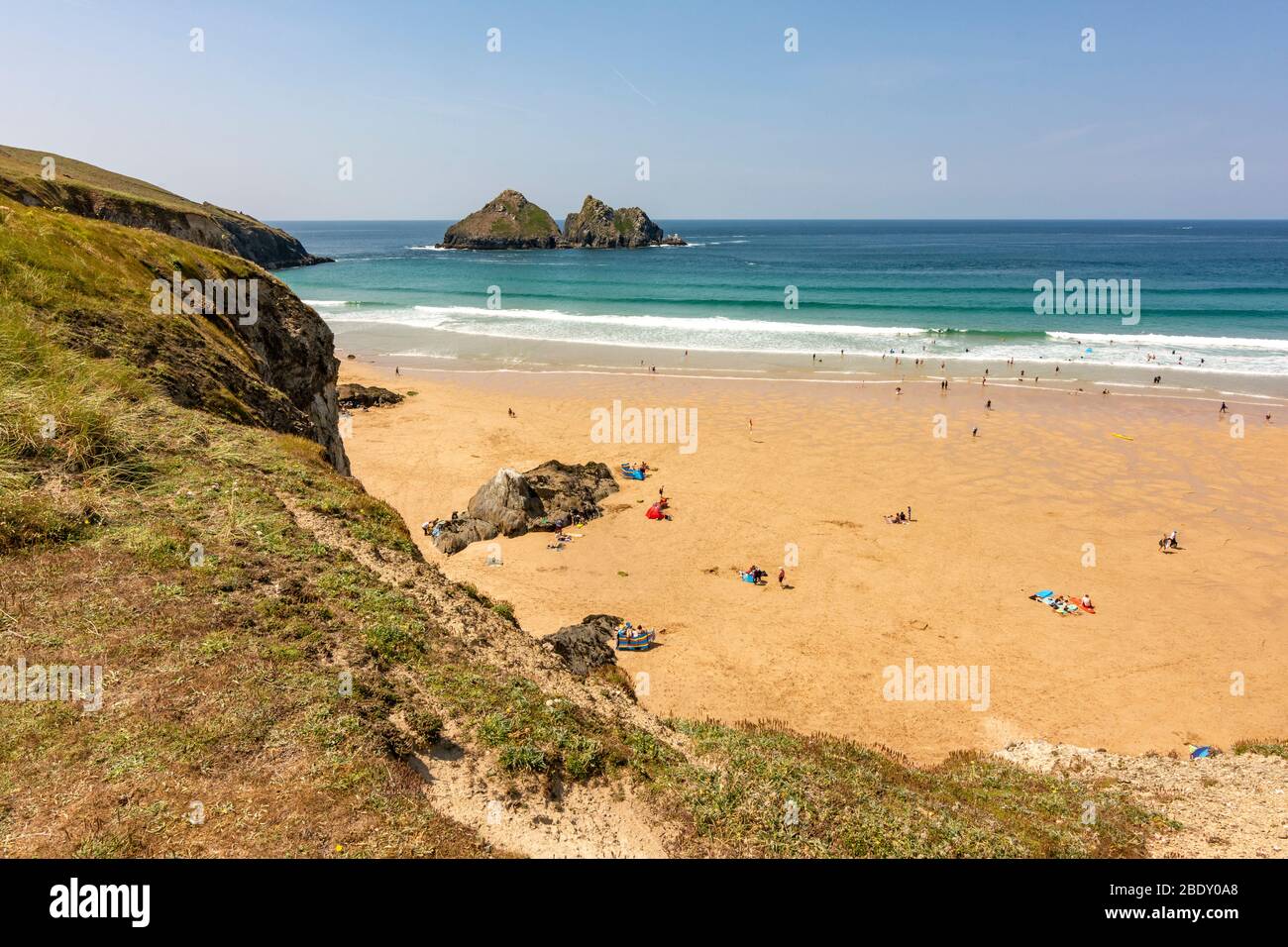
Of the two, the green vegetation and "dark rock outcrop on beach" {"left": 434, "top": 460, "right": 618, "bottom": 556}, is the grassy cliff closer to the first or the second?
the green vegetation

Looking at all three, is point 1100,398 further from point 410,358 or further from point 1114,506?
point 410,358

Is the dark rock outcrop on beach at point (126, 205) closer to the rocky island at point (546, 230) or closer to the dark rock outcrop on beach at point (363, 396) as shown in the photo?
the dark rock outcrop on beach at point (363, 396)

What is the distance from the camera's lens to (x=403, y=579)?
10.5 meters

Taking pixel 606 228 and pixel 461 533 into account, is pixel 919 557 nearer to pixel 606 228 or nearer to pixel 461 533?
pixel 461 533

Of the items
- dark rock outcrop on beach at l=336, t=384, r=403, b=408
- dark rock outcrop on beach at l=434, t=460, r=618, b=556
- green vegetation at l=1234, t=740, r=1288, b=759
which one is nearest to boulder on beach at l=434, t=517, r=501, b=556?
dark rock outcrop on beach at l=434, t=460, r=618, b=556

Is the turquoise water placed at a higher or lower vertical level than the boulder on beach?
higher

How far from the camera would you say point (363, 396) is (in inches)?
1507

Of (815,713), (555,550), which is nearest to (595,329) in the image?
(555,550)

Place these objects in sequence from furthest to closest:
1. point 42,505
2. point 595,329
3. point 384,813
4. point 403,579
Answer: point 595,329, point 403,579, point 42,505, point 384,813

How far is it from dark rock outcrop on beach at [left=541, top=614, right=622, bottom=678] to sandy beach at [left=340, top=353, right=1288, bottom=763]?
1001 mm

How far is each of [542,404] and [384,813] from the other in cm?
3478

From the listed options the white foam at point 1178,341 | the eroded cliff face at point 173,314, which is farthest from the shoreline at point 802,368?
the eroded cliff face at point 173,314

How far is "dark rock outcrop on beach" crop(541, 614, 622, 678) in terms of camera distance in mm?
15273

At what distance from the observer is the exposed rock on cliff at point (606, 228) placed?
167 metres
